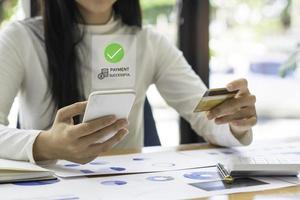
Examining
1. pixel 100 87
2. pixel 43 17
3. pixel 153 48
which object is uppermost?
pixel 43 17

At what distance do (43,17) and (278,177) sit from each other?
0.89 metres

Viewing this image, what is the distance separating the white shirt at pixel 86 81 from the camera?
135 cm

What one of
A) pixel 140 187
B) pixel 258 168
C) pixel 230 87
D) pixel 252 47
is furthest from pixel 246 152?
pixel 252 47

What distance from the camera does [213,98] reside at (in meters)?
1.18

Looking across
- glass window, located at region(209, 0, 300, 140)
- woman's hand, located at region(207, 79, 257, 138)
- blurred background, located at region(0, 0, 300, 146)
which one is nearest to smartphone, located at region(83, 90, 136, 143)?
woman's hand, located at region(207, 79, 257, 138)

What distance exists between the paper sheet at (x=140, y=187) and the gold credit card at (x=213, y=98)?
21 centimetres

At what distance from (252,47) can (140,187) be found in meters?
1.69

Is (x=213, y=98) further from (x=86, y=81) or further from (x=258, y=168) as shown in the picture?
(x=86, y=81)

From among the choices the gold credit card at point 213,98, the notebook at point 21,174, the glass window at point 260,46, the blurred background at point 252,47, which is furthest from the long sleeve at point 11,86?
the glass window at point 260,46

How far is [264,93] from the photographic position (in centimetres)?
249

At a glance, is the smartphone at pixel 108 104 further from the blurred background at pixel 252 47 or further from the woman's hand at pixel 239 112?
the blurred background at pixel 252 47

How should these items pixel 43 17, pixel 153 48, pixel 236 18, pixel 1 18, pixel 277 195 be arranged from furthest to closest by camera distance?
pixel 236 18
pixel 1 18
pixel 153 48
pixel 43 17
pixel 277 195

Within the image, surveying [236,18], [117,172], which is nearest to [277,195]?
[117,172]

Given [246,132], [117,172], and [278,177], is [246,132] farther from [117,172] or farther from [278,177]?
[117,172]
